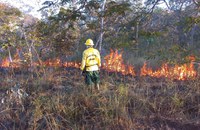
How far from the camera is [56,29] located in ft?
31.3

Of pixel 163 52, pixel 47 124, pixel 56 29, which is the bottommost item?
pixel 47 124

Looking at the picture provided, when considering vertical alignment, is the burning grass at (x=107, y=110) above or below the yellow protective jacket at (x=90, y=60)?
below

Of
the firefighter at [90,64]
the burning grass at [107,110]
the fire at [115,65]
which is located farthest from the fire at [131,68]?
the burning grass at [107,110]

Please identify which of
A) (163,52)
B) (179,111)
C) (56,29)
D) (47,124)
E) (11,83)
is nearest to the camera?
(47,124)

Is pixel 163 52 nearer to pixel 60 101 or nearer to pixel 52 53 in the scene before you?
pixel 60 101

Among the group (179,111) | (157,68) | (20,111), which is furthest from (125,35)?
(157,68)

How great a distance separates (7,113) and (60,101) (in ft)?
3.67

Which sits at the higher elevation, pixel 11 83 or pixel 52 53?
pixel 52 53

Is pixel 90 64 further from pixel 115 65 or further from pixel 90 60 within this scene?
pixel 115 65

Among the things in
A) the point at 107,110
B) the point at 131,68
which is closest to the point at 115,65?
the point at 131,68

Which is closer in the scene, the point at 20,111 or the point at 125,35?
the point at 20,111

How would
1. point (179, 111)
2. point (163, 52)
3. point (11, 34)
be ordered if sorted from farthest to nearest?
1. point (11, 34)
2. point (163, 52)
3. point (179, 111)

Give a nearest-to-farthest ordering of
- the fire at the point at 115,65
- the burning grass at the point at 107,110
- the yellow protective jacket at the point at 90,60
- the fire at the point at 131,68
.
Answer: the burning grass at the point at 107,110
the yellow protective jacket at the point at 90,60
the fire at the point at 131,68
the fire at the point at 115,65

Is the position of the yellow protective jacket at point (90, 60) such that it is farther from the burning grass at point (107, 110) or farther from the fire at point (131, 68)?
the fire at point (131, 68)
